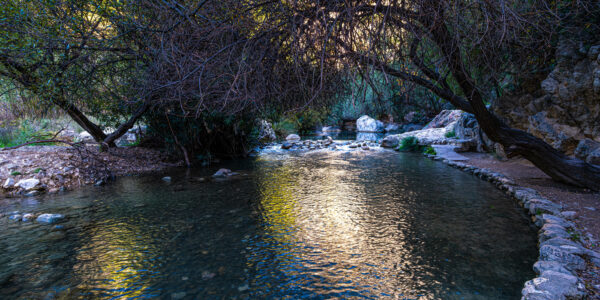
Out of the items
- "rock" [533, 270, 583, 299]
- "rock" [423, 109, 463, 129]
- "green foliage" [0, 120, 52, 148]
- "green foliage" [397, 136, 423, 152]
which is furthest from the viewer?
"rock" [423, 109, 463, 129]

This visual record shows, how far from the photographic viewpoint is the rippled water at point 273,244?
3367 mm

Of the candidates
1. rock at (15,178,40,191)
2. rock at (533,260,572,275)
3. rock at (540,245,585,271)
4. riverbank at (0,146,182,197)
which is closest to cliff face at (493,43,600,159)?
rock at (540,245,585,271)

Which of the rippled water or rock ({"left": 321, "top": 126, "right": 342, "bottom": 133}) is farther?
rock ({"left": 321, "top": 126, "right": 342, "bottom": 133})

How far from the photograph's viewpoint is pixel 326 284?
11.1 ft

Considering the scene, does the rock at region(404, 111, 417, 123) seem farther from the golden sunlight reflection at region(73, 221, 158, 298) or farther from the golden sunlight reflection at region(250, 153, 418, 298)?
the golden sunlight reflection at region(73, 221, 158, 298)

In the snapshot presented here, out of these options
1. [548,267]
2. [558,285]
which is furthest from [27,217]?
[548,267]

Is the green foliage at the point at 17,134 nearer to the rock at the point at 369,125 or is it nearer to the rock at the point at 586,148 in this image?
the rock at the point at 586,148

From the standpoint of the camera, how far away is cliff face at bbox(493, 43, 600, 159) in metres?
6.82

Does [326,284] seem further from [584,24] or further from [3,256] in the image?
[584,24]

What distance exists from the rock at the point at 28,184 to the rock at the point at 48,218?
2.95 meters

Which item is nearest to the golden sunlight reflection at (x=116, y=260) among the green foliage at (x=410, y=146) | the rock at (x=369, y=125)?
the green foliage at (x=410, y=146)

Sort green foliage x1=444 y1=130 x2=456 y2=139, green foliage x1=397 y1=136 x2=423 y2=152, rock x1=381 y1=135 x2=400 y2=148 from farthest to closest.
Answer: green foliage x1=444 y1=130 x2=456 y2=139
rock x1=381 y1=135 x2=400 y2=148
green foliage x1=397 y1=136 x2=423 y2=152

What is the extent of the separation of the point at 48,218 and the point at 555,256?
7939mm

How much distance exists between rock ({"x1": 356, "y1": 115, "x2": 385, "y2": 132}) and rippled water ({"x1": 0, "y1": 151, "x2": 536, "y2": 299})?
26.0 metres
